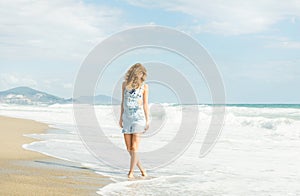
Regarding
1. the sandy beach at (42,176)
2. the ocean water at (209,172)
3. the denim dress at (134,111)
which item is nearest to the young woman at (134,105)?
the denim dress at (134,111)

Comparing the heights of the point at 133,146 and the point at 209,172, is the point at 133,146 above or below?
above

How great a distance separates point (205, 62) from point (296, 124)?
1472 centimetres

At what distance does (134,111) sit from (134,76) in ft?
1.92

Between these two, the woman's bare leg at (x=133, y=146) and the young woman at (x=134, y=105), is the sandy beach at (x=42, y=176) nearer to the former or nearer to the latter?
the woman's bare leg at (x=133, y=146)

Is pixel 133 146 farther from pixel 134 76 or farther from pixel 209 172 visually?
pixel 209 172

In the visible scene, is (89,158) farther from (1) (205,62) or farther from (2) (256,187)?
(1) (205,62)

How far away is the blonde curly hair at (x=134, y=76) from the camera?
6828 millimetres

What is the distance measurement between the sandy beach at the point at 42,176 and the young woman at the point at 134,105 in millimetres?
845

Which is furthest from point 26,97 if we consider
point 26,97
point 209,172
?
point 209,172

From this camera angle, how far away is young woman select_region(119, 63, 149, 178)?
22.5 ft

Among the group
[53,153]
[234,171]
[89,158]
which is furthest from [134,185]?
[53,153]

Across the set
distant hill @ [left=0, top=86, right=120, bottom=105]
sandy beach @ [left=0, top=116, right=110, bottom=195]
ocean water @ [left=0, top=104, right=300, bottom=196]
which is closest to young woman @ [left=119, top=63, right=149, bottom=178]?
ocean water @ [left=0, top=104, right=300, bottom=196]

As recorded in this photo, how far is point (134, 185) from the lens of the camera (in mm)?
6223

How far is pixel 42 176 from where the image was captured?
6297 mm
